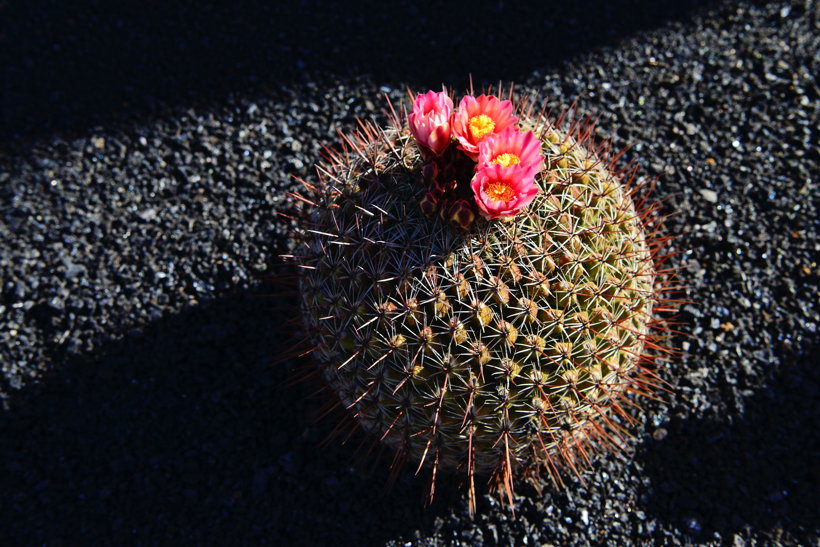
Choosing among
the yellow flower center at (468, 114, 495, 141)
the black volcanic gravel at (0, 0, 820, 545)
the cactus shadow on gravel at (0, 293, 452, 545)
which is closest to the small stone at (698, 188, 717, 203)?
the black volcanic gravel at (0, 0, 820, 545)

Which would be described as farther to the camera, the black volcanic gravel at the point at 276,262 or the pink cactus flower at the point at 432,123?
the black volcanic gravel at the point at 276,262

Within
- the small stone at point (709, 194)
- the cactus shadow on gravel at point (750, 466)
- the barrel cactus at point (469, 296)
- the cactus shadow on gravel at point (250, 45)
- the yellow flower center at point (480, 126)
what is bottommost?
the cactus shadow on gravel at point (750, 466)

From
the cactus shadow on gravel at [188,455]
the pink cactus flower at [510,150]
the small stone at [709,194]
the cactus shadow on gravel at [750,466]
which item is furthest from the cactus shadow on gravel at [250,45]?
the cactus shadow on gravel at [750,466]

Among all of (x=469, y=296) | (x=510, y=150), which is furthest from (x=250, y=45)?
(x=469, y=296)

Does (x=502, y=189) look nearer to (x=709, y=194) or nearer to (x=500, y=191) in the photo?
(x=500, y=191)

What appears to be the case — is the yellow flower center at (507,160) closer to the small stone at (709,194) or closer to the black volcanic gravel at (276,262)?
the black volcanic gravel at (276,262)

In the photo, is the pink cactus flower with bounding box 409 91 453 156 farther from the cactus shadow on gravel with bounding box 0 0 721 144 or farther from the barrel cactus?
the cactus shadow on gravel with bounding box 0 0 721 144

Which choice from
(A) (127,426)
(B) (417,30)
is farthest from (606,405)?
(B) (417,30)
